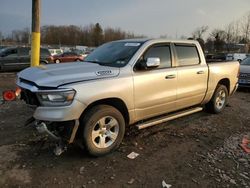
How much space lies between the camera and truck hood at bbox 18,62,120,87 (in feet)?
12.4

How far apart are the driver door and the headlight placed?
123cm

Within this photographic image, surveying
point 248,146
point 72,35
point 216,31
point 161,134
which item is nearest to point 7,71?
point 161,134

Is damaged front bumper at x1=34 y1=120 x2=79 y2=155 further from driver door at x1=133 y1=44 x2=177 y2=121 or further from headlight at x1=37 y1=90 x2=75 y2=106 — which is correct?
driver door at x1=133 y1=44 x2=177 y2=121

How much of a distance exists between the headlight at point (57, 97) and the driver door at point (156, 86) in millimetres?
1233

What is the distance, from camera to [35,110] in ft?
12.7

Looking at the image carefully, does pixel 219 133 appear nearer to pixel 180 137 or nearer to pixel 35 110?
pixel 180 137

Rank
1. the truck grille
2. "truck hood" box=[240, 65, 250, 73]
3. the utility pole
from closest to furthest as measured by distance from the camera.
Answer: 1. the truck grille
2. the utility pole
3. "truck hood" box=[240, 65, 250, 73]

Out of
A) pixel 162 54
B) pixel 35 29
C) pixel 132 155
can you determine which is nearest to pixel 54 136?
pixel 132 155

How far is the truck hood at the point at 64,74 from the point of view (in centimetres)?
379

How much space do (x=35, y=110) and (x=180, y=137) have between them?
9.21 feet

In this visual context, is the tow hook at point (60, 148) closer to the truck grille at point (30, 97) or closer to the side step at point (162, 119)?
the truck grille at point (30, 97)

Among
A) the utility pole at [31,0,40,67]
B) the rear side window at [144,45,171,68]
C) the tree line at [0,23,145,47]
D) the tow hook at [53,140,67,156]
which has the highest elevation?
the tree line at [0,23,145,47]

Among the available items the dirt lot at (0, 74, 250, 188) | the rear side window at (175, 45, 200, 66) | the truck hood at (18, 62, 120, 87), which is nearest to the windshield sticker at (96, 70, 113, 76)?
the truck hood at (18, 62, 120, 87)

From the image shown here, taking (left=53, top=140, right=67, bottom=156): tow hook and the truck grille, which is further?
(left=53, top=140, right=67, bottom=156): tow hook
